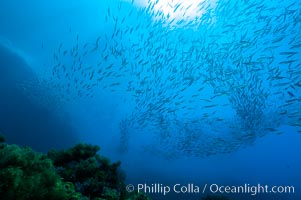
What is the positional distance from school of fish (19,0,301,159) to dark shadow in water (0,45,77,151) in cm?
183

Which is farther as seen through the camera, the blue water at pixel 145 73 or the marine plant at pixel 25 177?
the blue water at pixel 145 73

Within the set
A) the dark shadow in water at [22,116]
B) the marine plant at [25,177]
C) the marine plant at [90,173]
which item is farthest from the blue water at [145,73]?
the marine plant at [25,177]

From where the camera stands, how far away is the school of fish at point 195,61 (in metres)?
17.6

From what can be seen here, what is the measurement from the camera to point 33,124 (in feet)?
101

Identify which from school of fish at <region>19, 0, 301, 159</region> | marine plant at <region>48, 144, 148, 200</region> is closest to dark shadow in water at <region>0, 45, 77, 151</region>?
school of fish at <region>19, 0, 301, 159</region>

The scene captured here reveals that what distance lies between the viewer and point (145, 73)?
1169 inches

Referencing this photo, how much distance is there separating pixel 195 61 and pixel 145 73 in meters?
6.96

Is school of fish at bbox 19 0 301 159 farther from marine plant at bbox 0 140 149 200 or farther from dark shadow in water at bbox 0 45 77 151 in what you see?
marine plant at bbox 0 140 149 200

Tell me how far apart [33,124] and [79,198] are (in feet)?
94.2

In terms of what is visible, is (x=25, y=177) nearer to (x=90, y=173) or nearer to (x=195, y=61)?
(x=90, y=173)

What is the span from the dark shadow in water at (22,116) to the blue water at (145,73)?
10cm

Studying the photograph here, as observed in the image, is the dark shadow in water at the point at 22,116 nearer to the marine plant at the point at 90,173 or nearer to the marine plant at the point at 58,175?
the marine plant at the point at 90,173

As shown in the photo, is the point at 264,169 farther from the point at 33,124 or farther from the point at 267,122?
the point at 33,124

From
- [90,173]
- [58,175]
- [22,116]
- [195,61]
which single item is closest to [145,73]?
[195,61]
